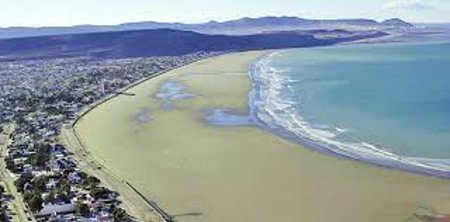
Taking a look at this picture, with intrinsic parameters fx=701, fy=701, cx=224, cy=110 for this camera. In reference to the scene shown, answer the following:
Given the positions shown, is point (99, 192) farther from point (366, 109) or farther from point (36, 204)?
point (366, 109)

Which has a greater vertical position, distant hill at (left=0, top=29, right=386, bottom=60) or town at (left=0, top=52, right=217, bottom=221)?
town at (left=0, top=52, right=217, bottom=221)

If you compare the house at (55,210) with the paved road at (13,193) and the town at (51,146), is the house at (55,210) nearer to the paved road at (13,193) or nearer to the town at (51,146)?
the town at (51,146)

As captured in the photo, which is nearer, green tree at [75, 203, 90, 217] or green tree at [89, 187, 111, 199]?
green tree at [75, 203, 90, 217]

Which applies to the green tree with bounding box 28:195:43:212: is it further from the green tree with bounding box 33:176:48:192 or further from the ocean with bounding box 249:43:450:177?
the ocean with bounding box 249:43:450:177

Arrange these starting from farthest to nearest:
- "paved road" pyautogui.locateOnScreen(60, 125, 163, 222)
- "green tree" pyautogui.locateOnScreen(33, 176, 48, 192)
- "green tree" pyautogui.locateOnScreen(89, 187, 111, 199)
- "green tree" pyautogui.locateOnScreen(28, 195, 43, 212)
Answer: "green tree" pyautogui.locateOnScreen(33, 176, 48, 192) → "green tree" pyautogui.locateOnScreen(89, 187, 111, 199) → "green tree" pyautogui.locateOnScreen(28, 195, 43, 212) → "paved road" pyautogui.locateOnScreen(60, 125, 163, 222)

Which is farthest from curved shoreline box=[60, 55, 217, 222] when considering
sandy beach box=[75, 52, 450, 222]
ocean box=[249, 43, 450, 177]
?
ocean box=[249, 43, 450, 177]

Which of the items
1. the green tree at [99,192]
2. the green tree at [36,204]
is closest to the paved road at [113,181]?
the green tree at [99,192]
